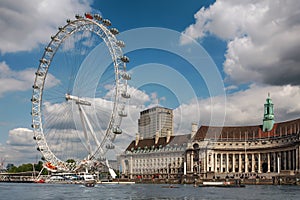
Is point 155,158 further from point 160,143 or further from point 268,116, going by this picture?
point 268,116

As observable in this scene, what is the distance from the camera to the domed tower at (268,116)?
151000 mm

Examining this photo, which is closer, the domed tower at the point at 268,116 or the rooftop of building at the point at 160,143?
the domed tower at the point at 268,116

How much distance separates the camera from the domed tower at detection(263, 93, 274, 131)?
151000mm

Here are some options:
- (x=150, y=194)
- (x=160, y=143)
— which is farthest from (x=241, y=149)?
(x=150, y=194)

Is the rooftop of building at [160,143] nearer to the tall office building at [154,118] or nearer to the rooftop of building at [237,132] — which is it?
the rooftop of building at [237,132]

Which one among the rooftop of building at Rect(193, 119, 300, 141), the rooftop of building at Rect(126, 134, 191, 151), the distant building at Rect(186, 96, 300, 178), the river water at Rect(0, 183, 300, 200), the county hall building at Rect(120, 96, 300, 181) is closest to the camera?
the river water at Rect(0, 183, 300, 200)

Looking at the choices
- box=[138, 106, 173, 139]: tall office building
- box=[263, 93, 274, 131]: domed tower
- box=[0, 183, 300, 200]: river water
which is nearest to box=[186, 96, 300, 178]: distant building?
box=[263, 93, 274, 131]: domed tower

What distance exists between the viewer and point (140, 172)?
176625mm

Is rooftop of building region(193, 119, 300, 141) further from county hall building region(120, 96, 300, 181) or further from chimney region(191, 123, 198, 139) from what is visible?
chimney region(191, 123, 198, 139)

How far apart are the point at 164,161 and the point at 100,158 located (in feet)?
271

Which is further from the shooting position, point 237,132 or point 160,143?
point 160,143

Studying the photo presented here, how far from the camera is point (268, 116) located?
151750 mm

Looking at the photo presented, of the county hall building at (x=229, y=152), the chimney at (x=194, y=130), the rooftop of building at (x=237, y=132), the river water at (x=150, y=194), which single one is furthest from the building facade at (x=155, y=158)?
the river water at (x=150, y=194)

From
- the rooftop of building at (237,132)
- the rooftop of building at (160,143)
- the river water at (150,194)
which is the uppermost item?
the rooftop of building at (237,132)
